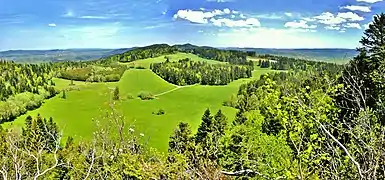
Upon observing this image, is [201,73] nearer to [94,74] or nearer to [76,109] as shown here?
[94,74]

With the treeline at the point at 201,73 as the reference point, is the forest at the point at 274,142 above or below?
above

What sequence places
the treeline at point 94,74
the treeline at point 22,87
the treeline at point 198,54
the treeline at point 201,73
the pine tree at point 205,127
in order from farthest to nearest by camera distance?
the treeline at point 198,54 < the treeline at point 201,73 < the treeline at point 94,74 < the treeline at point 22,87 < the pine tree at point 205,127

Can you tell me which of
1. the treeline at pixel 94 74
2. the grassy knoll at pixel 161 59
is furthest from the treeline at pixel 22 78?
the grassy knoll at pixel 161 59

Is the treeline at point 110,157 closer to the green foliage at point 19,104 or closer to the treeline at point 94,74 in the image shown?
the green foliage at point 19,104

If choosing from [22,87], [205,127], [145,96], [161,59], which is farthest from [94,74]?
[205,127]

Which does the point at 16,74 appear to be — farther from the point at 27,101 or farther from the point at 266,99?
the point at 266,99

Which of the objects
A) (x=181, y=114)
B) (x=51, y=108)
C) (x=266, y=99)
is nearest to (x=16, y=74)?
(x=51, y=108)

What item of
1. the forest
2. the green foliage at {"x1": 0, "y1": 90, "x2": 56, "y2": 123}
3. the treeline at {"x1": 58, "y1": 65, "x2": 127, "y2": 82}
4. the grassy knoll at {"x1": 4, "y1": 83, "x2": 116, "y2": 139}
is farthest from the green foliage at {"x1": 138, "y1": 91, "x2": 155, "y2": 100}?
the forest
